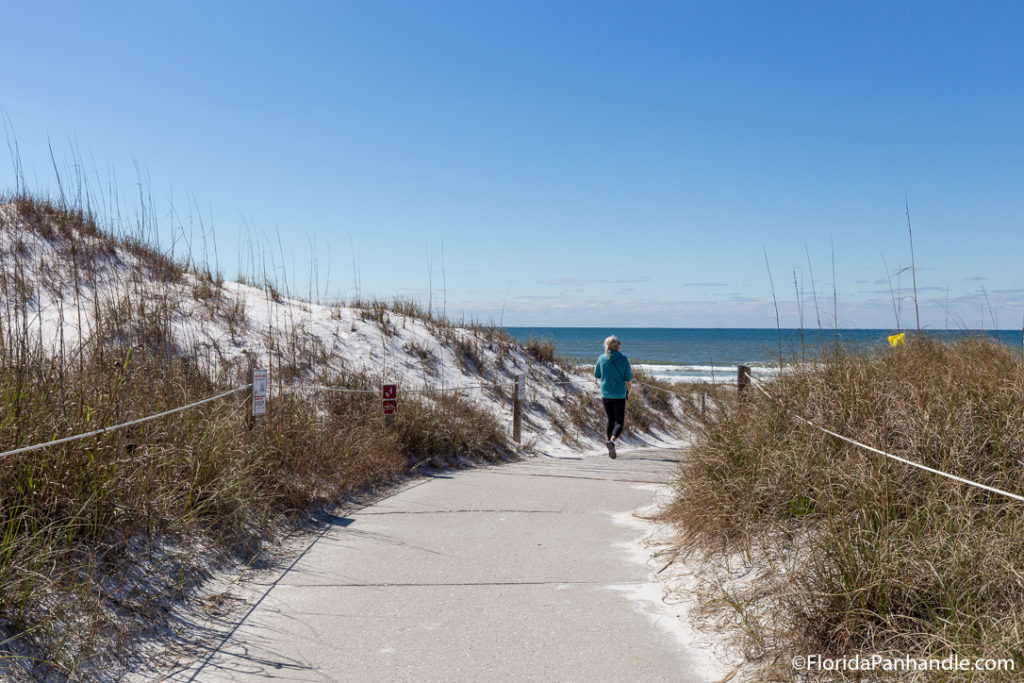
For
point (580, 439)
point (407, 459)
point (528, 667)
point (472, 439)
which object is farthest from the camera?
point (580, 439)

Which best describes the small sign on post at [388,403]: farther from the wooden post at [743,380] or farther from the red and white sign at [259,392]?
the wooden post at [743,380]

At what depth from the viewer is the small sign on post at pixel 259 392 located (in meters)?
6.98

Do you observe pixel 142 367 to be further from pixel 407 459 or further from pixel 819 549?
pixel 819 549

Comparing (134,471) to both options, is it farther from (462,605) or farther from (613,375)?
(613,375)

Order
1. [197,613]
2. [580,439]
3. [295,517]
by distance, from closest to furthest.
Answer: [197,613], [295,517], [580,439]

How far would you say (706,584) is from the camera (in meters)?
4.91

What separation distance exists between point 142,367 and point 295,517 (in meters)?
1.87

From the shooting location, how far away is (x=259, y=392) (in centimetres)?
706

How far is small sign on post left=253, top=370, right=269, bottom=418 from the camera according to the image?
6977mm

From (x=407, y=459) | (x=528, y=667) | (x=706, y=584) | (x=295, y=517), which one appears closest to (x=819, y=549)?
(x=706, y=584)

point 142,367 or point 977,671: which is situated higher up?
point 142,367

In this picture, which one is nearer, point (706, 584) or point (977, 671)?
point (977, 671)

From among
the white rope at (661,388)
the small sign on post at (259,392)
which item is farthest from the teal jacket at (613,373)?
the white rope at (661,388)

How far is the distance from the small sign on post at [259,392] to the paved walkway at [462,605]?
1295 mm
